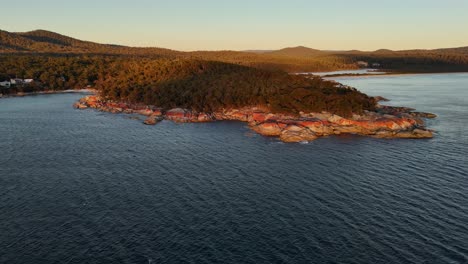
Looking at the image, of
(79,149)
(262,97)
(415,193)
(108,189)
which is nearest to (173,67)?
(262,97)

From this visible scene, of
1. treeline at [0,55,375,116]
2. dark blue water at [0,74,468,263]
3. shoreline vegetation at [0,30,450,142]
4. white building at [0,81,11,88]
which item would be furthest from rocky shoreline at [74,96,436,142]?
white building at [0,81,11,88]

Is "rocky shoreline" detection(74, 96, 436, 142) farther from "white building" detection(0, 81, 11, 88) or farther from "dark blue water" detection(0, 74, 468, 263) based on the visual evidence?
"white building" detection(0, 81, 11, 88)

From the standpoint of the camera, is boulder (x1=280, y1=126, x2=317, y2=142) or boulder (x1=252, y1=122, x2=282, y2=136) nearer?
boulder (x1=280, y1=126, x2=317, y2=142)

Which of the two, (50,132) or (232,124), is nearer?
(50,132)

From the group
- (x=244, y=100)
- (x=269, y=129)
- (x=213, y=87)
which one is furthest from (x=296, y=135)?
(x=213, y=87)

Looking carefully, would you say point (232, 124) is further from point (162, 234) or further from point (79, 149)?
point (162, 234)
